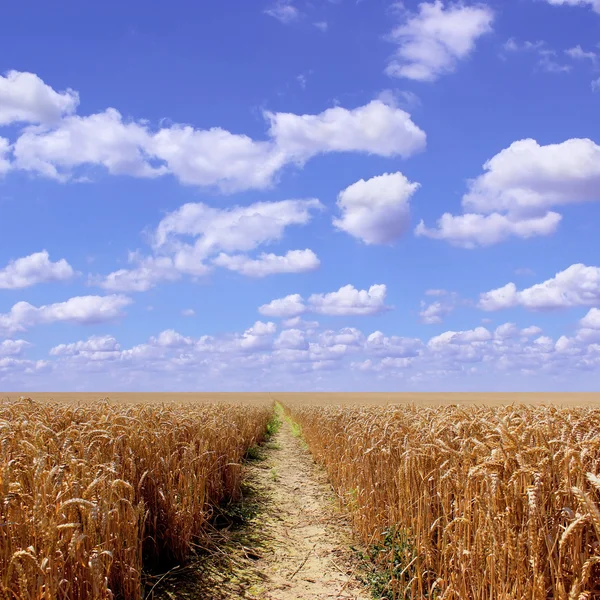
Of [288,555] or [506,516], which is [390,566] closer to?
[288,555]

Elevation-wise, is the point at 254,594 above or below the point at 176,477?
below

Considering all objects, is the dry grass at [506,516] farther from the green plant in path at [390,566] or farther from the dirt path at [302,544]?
the dirt path at [302,544]

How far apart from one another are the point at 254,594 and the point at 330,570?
1.06 m

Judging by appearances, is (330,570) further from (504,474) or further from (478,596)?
(504,474)

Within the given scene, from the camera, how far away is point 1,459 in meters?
4.59

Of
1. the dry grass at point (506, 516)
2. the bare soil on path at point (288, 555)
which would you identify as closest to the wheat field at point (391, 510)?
the dry grass at point (506, 516)

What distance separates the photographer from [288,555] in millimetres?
6602

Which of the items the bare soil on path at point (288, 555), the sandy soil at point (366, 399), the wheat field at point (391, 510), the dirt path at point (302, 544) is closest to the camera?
the wheat field at point (391, 510)

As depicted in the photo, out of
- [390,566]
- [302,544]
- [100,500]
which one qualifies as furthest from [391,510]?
[100,500]

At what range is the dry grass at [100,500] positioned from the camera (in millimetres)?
3490

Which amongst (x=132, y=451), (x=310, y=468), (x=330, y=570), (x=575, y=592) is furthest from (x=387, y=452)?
(x=310, y=468)

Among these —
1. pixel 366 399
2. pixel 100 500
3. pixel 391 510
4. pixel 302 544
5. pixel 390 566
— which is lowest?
pixel 366 399

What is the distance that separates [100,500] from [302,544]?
3753 millimetres

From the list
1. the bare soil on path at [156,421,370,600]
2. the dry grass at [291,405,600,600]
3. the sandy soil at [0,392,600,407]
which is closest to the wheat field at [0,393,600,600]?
the dry grass at [291,405,600,600]
